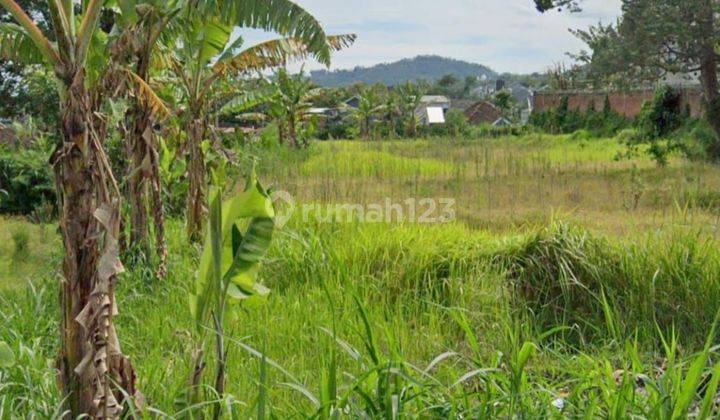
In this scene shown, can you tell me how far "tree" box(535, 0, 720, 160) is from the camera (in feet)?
38.4

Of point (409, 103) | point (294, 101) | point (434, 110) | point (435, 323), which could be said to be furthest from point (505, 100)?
point (435, 323)

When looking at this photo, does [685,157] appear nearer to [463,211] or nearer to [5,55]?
[463,211]

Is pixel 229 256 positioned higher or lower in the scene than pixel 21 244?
higher

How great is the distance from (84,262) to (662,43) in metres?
11.9

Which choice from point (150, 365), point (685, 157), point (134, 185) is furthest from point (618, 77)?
point (150, 365)

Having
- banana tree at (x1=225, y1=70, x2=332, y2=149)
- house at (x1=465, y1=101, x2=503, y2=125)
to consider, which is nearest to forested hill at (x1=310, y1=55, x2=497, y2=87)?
house at (x1=465, y1=101, x2=503, y2=125)

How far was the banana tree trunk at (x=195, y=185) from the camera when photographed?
6.66 metres

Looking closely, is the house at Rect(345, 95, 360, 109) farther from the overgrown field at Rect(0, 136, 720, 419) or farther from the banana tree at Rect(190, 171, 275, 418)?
the banana tree at Rect(190, 171, 275, 418)

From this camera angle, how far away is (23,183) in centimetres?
1038

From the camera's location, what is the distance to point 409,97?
106 ft

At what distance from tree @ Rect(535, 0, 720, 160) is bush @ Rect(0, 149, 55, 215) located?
30.7 ft

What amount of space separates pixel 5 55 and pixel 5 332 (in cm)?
237

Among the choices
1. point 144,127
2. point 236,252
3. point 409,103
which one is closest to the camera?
point 236,252

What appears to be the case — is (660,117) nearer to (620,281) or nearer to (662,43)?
(662,43)
